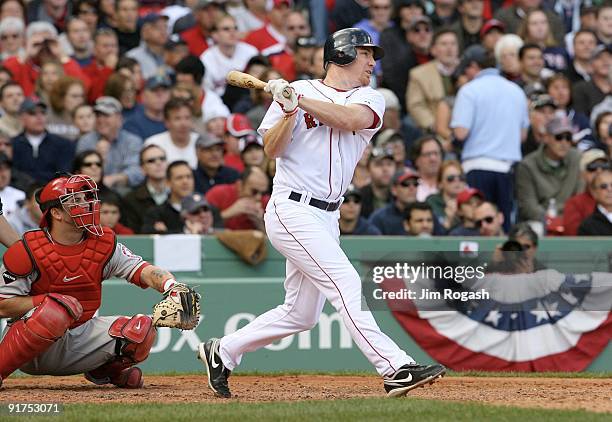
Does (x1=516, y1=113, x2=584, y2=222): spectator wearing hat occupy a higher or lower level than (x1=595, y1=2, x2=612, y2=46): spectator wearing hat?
lower

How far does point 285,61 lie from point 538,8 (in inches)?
138

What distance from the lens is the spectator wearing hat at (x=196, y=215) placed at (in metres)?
11.3

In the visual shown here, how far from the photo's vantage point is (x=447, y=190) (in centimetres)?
1282

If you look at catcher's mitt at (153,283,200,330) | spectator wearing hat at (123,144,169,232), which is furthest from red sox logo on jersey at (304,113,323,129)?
spectator wearing hat at (123,144,169,232)

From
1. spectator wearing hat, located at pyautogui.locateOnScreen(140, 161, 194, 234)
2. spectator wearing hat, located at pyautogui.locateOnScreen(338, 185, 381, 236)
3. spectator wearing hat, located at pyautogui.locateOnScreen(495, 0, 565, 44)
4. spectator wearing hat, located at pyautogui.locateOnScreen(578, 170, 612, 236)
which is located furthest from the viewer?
spectator wearing hat, located at pyautogui.locateOnScreen(495, 0, 565, 44)

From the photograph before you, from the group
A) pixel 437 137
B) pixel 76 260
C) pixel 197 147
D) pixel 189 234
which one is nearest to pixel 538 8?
pixel 437 137

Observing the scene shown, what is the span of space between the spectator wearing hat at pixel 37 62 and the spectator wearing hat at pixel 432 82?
12.2ft

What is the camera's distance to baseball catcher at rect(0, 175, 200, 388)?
25.2ft

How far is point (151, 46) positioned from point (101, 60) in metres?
0.72

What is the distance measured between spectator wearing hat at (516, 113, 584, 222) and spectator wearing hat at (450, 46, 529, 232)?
18cm

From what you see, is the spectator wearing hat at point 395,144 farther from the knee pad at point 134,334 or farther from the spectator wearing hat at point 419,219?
the knee pad at point 134,334

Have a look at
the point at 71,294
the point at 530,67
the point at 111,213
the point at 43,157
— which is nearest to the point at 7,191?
the point at 43,157

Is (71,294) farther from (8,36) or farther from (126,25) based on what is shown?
(126,25)

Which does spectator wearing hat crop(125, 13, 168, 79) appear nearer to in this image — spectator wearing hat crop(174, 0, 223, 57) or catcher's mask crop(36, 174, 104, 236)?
spectator wearing hat crop(174, 0, 223, 57)
